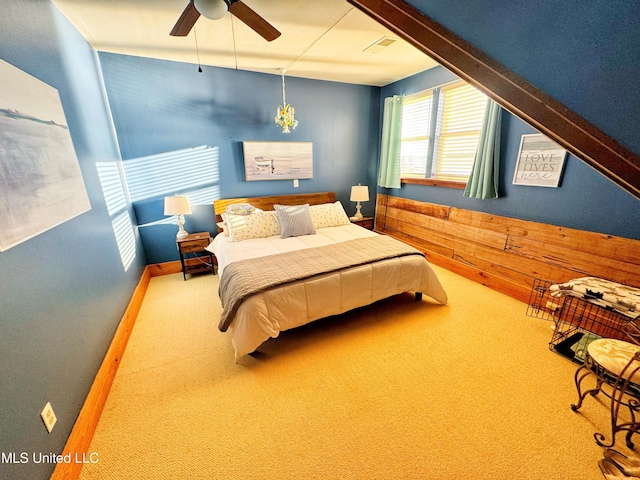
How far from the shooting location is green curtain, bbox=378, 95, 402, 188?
3.90 meters

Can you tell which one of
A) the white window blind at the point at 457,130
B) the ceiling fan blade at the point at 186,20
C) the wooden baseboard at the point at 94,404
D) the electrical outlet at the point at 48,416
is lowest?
the wooden baseboard at the point at 94,404

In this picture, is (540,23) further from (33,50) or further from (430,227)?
(430,227)

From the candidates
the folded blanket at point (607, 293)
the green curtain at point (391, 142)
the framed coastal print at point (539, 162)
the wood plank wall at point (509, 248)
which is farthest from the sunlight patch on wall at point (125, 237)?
the framed coastal print at point (539, 162)

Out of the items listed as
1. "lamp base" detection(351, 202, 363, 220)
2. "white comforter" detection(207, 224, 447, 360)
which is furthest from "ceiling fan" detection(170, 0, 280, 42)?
"lamp base" detection(351, 202, 363, 220)

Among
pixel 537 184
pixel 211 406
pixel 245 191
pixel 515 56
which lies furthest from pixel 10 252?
pixel 537 184

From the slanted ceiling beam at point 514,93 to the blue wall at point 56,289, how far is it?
5.83 feet

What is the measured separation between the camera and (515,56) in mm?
660

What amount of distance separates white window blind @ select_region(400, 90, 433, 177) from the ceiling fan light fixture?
288 cm

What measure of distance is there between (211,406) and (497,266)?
3.11 meters

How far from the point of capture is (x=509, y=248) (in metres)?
2.81

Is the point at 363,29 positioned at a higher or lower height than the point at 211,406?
higher

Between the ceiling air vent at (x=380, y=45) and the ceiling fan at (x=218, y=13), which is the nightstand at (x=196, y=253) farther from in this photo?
the ceiling air vent at (x=380, y=45)

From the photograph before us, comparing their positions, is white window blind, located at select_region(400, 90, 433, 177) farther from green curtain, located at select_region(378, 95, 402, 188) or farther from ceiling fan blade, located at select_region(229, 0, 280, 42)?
ceiling fan blade, located at select_region(229, 0, 280, 42)

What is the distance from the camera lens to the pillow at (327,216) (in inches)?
140
